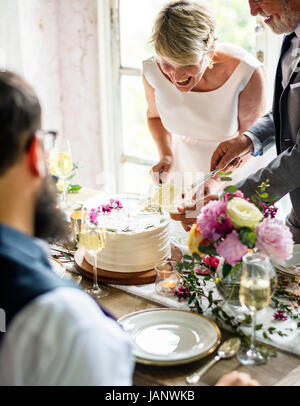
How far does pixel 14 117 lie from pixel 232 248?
25.6 inches

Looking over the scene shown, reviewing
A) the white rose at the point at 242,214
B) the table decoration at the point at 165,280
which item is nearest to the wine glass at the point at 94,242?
the table decoration at the point at 165,280

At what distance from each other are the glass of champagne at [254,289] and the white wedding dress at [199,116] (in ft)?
4.31

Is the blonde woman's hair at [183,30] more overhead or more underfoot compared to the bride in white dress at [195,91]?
more overhead

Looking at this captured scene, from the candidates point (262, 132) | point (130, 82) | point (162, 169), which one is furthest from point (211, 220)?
point (130, 82)

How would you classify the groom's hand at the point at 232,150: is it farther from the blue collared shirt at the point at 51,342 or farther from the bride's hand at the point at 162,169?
the blue collared shirt at the point at 51,342

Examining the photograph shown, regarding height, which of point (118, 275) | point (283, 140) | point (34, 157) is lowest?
point (118, 275)

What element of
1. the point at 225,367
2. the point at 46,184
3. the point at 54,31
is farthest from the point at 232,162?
the point at 54,31

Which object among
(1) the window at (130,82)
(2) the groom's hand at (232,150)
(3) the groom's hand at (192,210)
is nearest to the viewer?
(3) the groom's hand at (192,210)

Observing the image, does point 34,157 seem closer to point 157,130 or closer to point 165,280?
point 165,280

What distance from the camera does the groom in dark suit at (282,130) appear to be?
192 centimetres

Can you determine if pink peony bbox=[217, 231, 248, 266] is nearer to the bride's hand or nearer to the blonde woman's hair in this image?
the bride's hand

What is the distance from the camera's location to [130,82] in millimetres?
3842

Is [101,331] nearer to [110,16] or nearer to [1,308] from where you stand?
[1,308]

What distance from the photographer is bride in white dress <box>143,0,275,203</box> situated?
2137 mm
